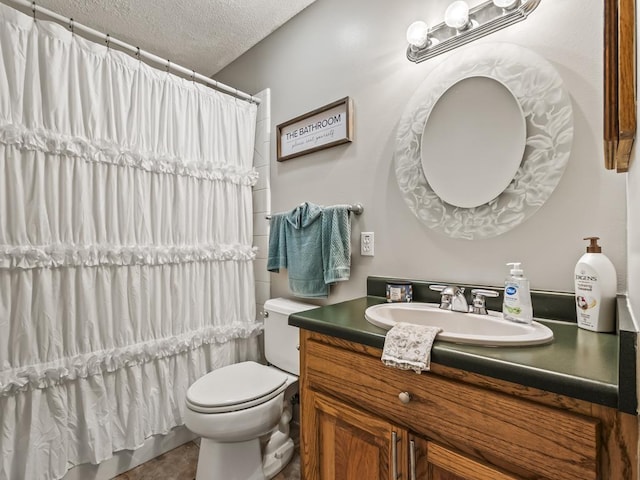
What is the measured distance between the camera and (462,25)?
1.18m

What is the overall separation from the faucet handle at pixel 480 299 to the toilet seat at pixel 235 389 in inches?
36.8

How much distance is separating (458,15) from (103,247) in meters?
1.79

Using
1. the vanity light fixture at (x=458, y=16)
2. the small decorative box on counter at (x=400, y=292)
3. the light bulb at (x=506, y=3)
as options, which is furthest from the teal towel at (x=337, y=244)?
the light bulb at (x=506, y=3)

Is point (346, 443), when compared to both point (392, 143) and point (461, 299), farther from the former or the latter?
point (392, 143)

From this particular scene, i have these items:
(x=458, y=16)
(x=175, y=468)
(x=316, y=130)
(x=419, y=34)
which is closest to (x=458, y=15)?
(x=458, y=16)

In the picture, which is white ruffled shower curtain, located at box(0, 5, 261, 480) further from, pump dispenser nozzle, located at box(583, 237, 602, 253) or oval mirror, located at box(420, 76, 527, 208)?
pump dispenser nozzle, located at box(583, 237, 602, 253)

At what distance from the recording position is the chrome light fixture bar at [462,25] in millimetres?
1103

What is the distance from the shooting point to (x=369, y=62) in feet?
4.99

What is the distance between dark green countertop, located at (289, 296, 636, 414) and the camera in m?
0.57

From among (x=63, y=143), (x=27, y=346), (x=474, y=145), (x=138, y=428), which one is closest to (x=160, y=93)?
(x=63, y=143)

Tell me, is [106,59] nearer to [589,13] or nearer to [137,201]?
[137,201]

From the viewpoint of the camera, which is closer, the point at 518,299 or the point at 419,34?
the point at 518,299

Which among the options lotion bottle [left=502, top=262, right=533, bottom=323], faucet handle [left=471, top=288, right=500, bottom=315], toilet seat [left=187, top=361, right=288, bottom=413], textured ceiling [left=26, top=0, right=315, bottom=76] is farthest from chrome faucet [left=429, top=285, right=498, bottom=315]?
textured ceiling [left=26, top=0, right=315, bottom=76]

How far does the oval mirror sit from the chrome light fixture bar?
0.17 meters
